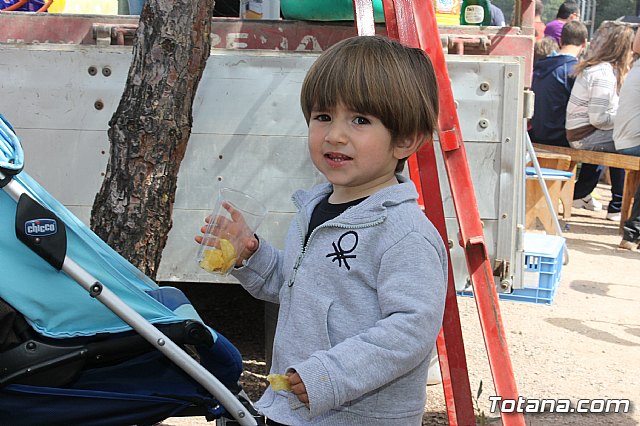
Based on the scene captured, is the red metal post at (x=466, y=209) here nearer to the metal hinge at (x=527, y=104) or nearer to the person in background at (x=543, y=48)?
the metal hinge at (x=527, y=104)

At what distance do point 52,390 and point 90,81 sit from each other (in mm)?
1793

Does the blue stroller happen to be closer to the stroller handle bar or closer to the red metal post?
the stroller handle bar

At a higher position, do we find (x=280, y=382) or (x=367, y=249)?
(x=367, y=249)

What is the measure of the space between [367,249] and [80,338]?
27.1 inches

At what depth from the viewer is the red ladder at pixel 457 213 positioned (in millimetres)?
2943

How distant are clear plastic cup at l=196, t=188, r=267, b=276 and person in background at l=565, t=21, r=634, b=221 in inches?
293

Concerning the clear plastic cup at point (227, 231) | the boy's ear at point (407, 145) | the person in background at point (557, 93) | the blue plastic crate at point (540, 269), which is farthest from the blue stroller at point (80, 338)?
the person in background at point (557, 93)

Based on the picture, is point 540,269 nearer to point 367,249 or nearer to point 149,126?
point 149,126

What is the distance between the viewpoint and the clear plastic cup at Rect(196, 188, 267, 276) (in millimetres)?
2195

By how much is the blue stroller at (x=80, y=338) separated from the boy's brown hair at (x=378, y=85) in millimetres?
621

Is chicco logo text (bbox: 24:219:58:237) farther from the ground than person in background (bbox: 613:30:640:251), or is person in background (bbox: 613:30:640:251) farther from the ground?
chicco logo text (bbox: 24:219:58:237)

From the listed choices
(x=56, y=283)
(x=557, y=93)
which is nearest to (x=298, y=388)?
(x=56, y=283)

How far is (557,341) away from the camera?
526 centimetres

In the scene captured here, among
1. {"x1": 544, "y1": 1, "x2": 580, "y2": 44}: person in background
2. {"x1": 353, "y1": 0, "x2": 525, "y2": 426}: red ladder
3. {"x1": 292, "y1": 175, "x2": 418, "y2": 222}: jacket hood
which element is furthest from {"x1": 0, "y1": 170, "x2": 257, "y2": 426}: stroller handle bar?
{"x1": 544, "y1": 1, "x2": 580, "y2": 44}: person in background
